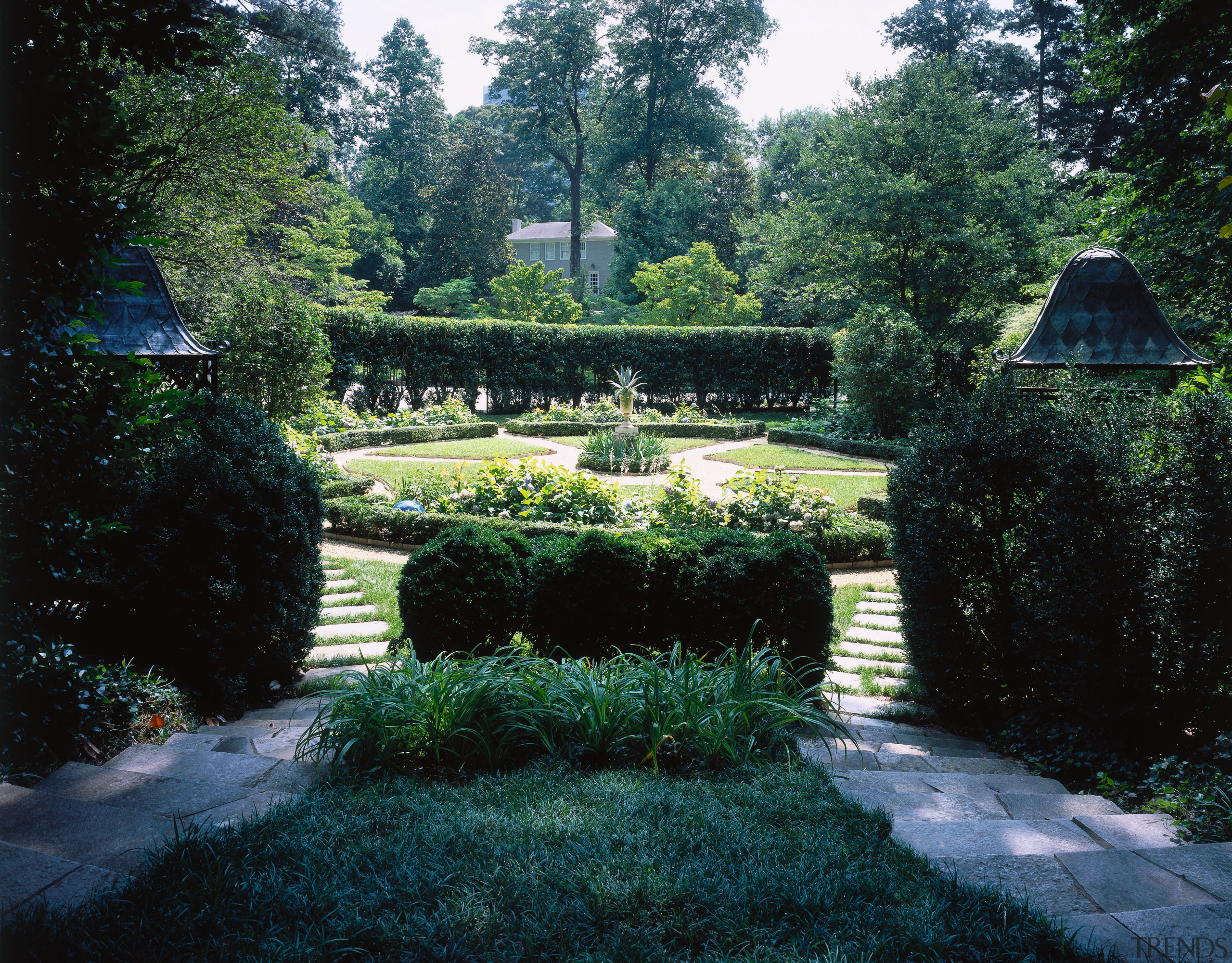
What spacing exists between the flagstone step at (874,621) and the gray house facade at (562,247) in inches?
1684

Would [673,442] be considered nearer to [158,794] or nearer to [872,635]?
[872,635]

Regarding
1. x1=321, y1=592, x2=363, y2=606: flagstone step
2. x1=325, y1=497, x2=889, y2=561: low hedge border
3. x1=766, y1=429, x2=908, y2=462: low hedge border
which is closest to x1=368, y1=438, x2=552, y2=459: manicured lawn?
x1=325, y1=497, x2=889, y2=561: low hedge border

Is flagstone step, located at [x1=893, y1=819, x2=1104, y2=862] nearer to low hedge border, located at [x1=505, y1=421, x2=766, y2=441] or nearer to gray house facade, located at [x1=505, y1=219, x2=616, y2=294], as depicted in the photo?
low hedge border, located at [x1=505, y1=421, x2=766, y2=441]

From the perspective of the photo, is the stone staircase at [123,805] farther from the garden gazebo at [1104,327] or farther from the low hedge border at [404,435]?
the low hedge border at [404,435]

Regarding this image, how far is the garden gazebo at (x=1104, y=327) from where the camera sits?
490cm

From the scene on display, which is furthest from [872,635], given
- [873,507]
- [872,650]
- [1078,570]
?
[873,507]

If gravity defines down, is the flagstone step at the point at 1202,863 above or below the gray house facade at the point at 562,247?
below

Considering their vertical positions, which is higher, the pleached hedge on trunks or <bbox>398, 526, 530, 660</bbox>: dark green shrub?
the pleached hedge on trunks

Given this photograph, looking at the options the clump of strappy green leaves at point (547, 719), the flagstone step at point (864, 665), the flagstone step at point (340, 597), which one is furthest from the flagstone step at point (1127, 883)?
the flagstone step at point (340, 597)

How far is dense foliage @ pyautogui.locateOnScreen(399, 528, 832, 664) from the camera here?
13.8 feet

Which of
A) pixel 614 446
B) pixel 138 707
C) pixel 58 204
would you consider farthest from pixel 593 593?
pixel 614 446

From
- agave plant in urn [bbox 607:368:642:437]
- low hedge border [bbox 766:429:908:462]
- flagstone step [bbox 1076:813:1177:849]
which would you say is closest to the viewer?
flagstone step [bbox 1076:813:1177:849]

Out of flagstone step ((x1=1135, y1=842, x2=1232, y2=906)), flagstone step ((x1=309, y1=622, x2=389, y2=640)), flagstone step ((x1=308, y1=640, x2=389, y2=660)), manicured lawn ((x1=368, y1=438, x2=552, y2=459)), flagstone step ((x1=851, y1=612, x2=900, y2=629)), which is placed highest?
manicured lawn ((x1=368, y1=438, x2=552, y2=459))

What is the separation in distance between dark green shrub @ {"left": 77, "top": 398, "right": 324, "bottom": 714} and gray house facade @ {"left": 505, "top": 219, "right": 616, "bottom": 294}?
145ft
